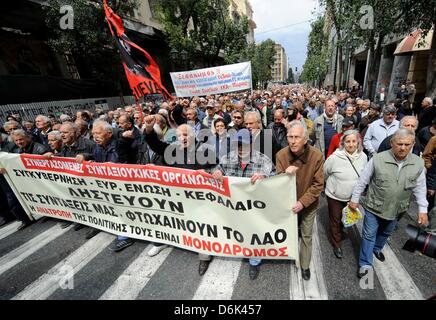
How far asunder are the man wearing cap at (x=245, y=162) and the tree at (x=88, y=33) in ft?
39.2

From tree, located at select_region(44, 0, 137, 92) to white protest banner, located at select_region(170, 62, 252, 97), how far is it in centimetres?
414

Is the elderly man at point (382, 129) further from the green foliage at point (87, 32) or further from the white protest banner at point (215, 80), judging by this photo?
the green foliage at point (87, 32)

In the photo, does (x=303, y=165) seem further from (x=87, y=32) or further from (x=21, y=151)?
(x=87, y=32)

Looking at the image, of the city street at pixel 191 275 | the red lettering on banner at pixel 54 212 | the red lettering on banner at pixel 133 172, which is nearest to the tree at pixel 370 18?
the city street at pixel 191 275

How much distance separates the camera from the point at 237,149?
2.58m

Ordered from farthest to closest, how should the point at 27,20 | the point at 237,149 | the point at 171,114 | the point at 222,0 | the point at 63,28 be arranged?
the point at 222,0 < the point at 27,20 < the point at 63,28 < the point at 171,114 < the point at 237,149

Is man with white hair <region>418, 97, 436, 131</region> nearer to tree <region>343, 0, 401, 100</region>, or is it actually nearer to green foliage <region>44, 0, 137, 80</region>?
tree <region>343, 0, 401, 100</region>

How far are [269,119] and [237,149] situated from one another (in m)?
5.96

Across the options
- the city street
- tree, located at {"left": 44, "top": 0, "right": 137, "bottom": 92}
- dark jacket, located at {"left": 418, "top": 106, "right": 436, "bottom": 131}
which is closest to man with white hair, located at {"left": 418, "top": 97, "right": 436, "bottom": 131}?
dark jacket, located at {"left": 418, "top": 106, "right": 436, "bottom": 131}

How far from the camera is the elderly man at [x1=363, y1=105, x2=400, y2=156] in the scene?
390 cm

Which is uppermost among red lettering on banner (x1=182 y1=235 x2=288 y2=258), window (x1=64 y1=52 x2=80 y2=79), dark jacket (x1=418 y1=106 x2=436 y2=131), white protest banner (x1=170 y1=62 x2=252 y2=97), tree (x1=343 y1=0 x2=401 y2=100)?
window (x1=64 y1=52 x2=80 y2=79)

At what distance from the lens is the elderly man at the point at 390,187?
7.35 ft
